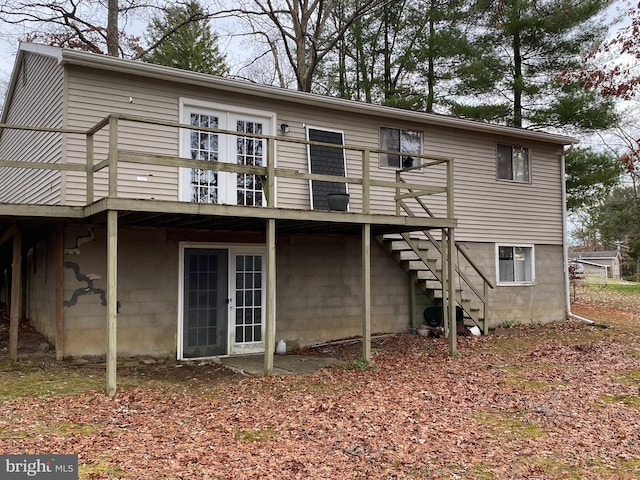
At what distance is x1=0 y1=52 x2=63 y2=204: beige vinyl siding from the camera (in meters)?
9.15

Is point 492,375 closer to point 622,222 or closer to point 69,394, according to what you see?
point 69,394

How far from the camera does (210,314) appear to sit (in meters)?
9.98

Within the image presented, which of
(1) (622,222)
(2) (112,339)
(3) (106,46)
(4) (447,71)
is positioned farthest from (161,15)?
(1) (622,222)

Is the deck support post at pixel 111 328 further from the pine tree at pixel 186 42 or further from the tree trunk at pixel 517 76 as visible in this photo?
the pine tree at pixel 186 42

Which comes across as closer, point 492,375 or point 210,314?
point 492,375

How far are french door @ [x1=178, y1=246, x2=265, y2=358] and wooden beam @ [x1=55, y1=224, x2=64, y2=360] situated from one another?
197cm

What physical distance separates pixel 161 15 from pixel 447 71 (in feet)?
40.2

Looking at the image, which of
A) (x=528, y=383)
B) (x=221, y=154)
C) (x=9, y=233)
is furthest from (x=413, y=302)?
(x=9, y=233)

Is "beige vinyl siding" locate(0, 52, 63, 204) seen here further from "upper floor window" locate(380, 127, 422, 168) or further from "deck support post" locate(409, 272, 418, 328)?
"deck support post" locate(409, 272, 418, 328)

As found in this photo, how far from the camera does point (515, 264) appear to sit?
1398 centimetres

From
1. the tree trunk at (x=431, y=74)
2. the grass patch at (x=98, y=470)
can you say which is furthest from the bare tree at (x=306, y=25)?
the grass patch at (x=98, y=470)

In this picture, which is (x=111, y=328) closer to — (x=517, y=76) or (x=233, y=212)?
(x=233, y=212)

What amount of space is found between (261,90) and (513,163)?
7290mm

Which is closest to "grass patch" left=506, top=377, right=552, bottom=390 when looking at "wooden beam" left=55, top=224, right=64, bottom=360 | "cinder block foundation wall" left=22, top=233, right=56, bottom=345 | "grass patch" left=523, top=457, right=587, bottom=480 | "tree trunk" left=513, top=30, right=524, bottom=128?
"grass patch" left=523, top=457, right=587, bottom=480
